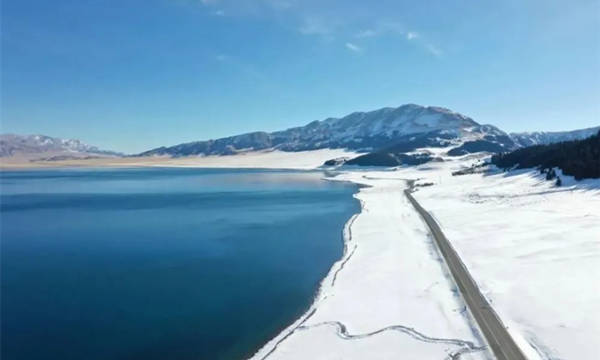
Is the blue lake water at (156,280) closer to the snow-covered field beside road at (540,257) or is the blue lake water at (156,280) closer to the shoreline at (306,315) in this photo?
the shoreline at (306,315)

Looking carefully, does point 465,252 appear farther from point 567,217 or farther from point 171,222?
point 171,222

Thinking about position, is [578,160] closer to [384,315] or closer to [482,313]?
[482,313]

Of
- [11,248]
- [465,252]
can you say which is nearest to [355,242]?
[465,252]

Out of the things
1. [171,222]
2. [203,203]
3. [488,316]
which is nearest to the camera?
[488,316]

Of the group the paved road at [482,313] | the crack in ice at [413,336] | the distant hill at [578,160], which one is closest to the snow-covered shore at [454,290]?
the crack in ice at [413,336]

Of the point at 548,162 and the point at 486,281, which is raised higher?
the point at 548,162

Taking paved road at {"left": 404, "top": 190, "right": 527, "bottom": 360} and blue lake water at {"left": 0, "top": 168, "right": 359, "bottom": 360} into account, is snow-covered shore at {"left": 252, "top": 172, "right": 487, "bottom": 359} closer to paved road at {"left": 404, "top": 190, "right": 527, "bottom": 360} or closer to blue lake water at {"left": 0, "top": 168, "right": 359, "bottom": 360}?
paved road at {"left": 404, "top": 190, "right": 527, "bottom": 360}
